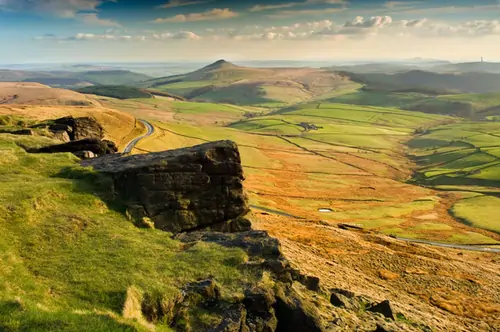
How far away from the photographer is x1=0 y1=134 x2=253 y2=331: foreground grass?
60.0 ft

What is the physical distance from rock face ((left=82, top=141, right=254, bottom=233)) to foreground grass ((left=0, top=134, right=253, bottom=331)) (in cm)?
227

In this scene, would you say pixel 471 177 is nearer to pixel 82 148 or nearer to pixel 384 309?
pixel 384 309

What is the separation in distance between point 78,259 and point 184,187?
44.6 feet

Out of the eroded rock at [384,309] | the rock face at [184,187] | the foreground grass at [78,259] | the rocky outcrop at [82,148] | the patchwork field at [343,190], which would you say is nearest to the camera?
the foreground grass at [78,259]

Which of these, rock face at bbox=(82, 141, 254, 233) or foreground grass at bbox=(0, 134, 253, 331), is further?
rock face at bbox=(82, 141, 254, 233)

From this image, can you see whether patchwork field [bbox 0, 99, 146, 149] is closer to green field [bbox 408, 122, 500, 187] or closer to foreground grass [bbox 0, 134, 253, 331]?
foreground grass [bbox 0, 134, 253, 331]

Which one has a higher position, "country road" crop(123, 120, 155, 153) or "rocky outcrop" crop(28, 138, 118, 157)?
"rocky outcrop" crop(28, 138, 118, 157)

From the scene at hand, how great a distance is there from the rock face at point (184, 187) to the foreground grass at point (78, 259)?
2.27 m

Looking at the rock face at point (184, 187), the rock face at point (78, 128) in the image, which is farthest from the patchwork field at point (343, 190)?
the rock face at point (184, 187)

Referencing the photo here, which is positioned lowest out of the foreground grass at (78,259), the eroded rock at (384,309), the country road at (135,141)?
the eroded rock at (384,309)

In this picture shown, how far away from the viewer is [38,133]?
2473 inches

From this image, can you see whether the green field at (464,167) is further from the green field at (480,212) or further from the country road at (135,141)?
the country road at (135,141)

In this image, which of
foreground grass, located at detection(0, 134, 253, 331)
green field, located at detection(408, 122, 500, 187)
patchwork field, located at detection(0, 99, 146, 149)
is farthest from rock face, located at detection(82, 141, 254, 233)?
green field, located at detection(408, 122, 500, 187)

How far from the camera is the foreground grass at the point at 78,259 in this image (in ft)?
60.0
